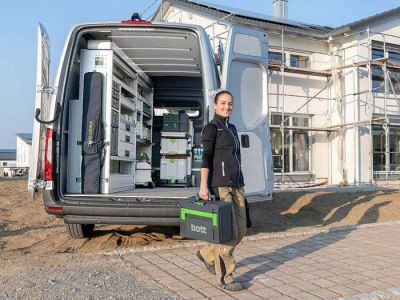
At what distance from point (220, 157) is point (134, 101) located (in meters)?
4.39

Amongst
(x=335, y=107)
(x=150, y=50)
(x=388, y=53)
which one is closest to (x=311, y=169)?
(x=335, y=107)

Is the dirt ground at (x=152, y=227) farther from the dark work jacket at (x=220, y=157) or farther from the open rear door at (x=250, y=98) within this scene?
the dark work jacket at (x=220, y=157)

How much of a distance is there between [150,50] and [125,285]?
4326 mm

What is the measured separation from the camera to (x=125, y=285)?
4.29 meters

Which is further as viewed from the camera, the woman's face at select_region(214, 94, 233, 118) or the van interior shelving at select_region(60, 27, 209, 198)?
the van interior shelving at select_region(60, 27, 209, 198)

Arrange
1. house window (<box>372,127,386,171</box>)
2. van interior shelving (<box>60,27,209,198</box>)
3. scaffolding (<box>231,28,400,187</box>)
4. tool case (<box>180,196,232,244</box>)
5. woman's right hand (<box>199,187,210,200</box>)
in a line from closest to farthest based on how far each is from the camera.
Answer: tool case (<box>180,196,232,244</box>) < woman's right hand (<box>199,187,210,200</box>) < van interior shelving (<box>60,27,209,198</box>) < scaffolding (<box>231,28,400,187</box>) < house window (<box>372,127,386,171</box>)

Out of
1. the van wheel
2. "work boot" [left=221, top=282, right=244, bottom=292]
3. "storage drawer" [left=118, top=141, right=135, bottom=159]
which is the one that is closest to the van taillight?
the van wheel

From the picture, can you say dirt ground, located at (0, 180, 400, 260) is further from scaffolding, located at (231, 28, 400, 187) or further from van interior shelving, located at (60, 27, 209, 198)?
scaffolding, located at (231, 28, 400, 187)

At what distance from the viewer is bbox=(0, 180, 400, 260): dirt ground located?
22.0ft

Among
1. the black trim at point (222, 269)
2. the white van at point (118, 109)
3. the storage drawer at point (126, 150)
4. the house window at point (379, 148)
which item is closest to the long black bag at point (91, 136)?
the white van at point (118, 109)

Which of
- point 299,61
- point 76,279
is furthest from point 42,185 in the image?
point 299,61

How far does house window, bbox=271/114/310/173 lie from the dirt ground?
12.4 feet

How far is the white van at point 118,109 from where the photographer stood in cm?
567

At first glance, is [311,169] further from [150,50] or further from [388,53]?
[150,50]
